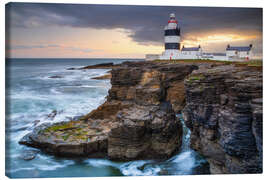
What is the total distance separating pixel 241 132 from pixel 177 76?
6.38 m

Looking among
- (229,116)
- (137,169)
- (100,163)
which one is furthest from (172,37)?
(100,163)

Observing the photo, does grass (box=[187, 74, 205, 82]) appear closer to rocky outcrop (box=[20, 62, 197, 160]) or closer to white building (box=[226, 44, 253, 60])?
white building (box=[226, 44, 253, 60])

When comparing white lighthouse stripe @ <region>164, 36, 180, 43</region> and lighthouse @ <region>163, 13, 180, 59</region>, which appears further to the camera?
white lighthouse stripe @ <region>164, 36, 180, 43</region>

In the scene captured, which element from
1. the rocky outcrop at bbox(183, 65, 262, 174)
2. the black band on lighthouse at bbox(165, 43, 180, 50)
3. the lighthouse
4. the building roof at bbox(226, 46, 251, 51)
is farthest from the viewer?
the black band on lighthouse at bbox(165, 43, 180, 50)

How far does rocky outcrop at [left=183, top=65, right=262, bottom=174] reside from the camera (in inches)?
160

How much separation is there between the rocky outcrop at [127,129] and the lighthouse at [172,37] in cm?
123

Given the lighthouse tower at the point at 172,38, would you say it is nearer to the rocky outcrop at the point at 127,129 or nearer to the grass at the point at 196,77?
the rocky outcrop at the point at 127,129

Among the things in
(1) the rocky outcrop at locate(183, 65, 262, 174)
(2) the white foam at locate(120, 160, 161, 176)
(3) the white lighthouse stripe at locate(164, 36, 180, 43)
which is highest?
(3) the white lighthouse stripe at locate(164, 36, 180, 43)

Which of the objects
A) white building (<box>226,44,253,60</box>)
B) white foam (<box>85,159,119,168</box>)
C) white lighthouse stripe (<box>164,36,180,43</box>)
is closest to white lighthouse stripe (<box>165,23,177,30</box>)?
white lighthouse stripe (<box>164,36,180,43</box>)

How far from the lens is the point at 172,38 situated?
738 cm

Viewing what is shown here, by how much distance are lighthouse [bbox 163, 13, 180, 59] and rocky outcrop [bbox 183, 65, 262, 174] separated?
6.10 ft

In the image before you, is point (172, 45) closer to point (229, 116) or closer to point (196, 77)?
point (196, 77)

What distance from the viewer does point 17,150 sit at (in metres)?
6.09
